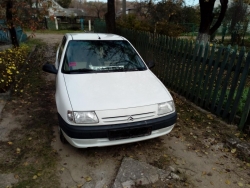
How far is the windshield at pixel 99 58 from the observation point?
3.65 metres

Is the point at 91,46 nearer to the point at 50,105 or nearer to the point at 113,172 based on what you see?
the point at 50,105

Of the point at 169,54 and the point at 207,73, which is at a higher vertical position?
the point at 169,54

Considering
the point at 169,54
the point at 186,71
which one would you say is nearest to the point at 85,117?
the point at 186,71

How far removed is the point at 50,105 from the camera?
15.6 ft

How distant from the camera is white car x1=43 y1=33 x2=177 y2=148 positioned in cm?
267

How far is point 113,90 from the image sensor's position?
308 centimetres

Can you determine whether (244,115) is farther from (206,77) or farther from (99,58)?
(99,58)

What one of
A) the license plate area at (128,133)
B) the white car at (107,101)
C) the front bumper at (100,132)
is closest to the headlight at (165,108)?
the white car at (107,101)

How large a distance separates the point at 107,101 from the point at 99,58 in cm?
130

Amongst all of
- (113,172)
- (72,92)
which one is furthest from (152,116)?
(72,92)

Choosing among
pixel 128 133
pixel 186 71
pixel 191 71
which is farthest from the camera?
pixel 186 71

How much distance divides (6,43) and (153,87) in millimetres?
11918

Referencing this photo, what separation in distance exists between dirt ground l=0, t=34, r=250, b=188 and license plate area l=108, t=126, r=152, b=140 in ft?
1.58

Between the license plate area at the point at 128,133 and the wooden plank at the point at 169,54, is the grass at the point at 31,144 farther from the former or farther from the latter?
the wooden plank at the point at 169,54
